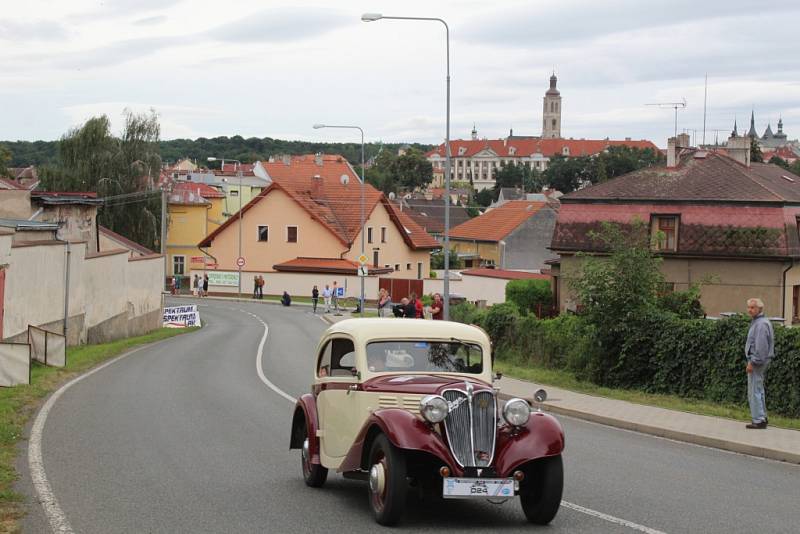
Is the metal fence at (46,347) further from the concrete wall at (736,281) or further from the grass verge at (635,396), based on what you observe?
the concrete wall at (736,281)

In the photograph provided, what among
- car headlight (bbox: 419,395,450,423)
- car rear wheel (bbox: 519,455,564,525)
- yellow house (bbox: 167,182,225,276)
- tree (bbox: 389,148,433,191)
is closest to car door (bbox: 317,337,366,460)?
car headlight (bbox: 419,395,450,423)

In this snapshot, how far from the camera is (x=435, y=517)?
29.8ft

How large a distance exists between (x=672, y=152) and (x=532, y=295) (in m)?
8.88

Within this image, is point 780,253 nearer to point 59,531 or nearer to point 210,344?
point 210,344

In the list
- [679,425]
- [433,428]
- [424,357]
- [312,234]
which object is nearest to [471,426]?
[433,428]

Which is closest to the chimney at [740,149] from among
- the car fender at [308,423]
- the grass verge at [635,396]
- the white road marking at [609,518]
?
the grass verge at [635,396]

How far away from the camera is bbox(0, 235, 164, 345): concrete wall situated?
25516mm

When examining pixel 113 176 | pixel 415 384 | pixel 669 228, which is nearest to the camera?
pixel 415 384

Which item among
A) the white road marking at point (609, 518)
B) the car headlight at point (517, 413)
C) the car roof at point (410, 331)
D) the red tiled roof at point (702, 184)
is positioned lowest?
the white road marking at point (609, 518)

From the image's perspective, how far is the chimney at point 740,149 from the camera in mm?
50156

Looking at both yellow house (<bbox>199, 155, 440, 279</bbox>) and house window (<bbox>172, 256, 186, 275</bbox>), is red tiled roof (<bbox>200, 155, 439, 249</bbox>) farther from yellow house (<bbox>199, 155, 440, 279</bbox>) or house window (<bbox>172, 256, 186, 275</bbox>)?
house window (<bbox>172, 256, 186, 275</bbox>)

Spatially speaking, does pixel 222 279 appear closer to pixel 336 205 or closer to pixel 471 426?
pixel 336 205

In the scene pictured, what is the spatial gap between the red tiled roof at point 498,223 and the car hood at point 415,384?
7832 centimetres

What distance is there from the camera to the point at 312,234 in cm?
7981
